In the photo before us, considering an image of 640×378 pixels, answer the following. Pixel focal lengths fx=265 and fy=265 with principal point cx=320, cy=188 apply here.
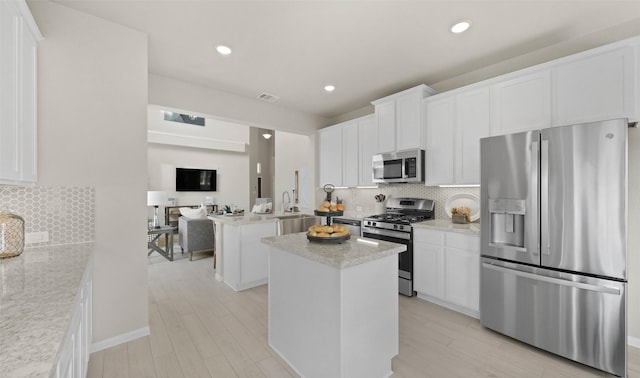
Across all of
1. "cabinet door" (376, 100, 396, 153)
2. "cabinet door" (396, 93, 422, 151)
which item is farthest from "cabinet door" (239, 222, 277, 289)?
"cabinet door" (396, 93, 422, 151)

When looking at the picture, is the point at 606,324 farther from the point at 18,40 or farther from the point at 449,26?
the point at 18,40

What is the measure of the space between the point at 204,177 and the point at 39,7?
22.8 feet

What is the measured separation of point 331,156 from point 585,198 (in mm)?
3490

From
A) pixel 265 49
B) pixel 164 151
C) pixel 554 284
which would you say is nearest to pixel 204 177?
pixel 164 151

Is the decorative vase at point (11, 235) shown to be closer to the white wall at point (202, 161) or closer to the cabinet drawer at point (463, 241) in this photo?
the cabinet drawer at point (463, 241)

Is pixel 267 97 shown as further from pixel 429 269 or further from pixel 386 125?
pixel 429 269

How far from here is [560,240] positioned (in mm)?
2072

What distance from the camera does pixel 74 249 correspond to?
195 centimetres

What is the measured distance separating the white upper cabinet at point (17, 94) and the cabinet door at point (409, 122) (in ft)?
11.7

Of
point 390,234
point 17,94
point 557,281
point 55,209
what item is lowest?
point 557,281

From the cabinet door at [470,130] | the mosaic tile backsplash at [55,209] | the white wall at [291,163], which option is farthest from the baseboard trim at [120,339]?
the white wall at [291,163]

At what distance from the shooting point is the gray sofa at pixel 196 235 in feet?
16.5

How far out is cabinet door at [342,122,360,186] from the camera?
4457mm


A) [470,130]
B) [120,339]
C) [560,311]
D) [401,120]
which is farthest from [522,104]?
[120,339]
